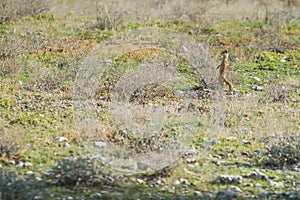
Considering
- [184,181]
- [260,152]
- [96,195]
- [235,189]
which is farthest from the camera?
[260,152]

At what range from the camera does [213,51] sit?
1305cm

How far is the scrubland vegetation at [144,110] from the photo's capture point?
5.93 m

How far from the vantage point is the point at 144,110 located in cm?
820

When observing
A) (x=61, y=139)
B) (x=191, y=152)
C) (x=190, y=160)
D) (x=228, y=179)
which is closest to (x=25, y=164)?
(x=61, y=139)

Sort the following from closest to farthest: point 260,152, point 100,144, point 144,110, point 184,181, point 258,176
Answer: point 184,181 → point 258,176 → point 100,144 → point 260,152 → point 144,110

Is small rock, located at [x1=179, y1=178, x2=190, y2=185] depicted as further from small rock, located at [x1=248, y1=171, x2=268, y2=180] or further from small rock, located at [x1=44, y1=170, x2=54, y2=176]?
small rock, located at [x1=44, y1=170, x2=54, y2=176]

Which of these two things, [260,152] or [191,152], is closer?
[191,152]

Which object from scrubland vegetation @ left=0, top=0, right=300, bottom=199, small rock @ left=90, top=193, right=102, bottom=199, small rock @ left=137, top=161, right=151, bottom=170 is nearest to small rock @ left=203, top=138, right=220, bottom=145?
scrubland vegetation @ left=0, top=0, right=300, bottom=199

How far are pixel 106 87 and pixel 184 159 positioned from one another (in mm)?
3483

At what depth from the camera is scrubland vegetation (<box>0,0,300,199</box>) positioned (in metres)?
5.93

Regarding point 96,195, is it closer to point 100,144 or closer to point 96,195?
point 96,195

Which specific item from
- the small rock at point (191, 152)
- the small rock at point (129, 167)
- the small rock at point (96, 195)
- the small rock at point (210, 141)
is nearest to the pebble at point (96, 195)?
the small rock at point (96, 195)

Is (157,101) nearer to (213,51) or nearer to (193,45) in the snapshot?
(193,45)

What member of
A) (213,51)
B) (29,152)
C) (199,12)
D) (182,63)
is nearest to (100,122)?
(29,152)
